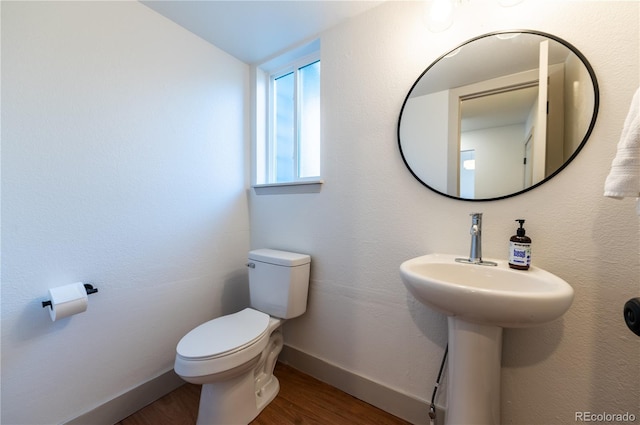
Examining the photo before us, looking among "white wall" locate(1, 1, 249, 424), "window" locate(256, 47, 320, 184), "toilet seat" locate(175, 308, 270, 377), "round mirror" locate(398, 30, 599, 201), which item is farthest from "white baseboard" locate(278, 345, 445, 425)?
"window" locate(256, 47, 320, 184)

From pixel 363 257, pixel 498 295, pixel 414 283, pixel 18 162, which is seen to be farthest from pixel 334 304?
pixel 18 162

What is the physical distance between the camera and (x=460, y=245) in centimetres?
105

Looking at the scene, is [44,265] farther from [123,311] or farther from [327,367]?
[327,367]

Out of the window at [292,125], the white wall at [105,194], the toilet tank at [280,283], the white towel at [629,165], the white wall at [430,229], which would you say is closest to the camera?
the white towel at [629,165]

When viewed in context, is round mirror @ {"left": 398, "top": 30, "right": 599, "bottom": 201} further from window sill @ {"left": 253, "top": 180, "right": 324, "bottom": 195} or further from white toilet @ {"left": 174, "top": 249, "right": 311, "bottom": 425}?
white toilet @ {"left": 174, "top": 249, "right": 311, "bottom": 425}

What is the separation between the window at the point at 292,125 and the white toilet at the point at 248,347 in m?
0.61

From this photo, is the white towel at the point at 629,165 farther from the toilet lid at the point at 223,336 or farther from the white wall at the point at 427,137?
the toilet lid at the point at 223,336

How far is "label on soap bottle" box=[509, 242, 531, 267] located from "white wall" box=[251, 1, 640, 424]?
0.10 metres

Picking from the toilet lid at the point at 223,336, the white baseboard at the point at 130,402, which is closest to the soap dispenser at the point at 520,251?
the toilet lid at the point at 223,336

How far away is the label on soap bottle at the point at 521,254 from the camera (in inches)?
33.8

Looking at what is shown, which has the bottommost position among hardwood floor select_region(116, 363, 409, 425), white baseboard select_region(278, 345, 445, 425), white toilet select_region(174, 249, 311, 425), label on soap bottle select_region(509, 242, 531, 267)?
hardwood floor select_region(116, 363, 409, 425)

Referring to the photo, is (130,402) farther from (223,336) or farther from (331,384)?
(331,384)

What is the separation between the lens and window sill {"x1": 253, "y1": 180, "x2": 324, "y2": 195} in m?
1.44

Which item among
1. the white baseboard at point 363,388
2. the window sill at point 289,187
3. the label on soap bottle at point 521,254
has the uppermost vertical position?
the window sill at point 289,187
